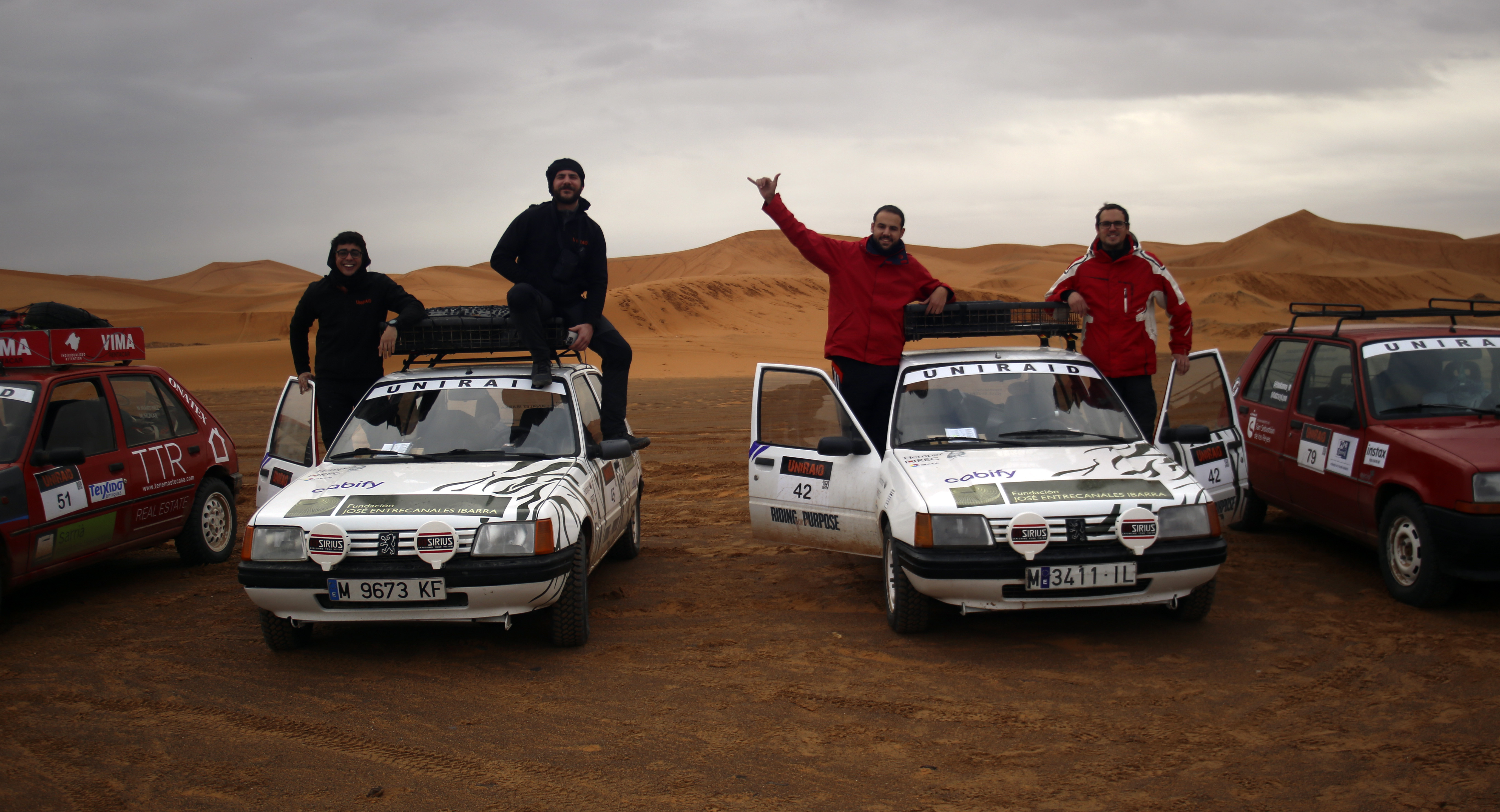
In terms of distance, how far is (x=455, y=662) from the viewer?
211 inches

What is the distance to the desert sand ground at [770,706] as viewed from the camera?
12.4 ft

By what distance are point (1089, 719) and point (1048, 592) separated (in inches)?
29.8

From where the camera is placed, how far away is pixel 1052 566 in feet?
16.3

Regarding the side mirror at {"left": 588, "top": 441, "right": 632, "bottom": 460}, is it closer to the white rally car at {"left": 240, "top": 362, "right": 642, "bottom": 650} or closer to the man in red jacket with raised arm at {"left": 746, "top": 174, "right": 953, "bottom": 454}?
the white rally car at {"left": 240, "top": 362, "right": 642, "bottom": 650}

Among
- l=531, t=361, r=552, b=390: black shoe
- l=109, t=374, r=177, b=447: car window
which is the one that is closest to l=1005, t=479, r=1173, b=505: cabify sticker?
l=531, t=361, r=552, b=390: black shoe

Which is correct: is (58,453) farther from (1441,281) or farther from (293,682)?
(1441,281)

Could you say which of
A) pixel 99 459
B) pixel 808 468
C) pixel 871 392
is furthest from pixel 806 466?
pixel 99 459

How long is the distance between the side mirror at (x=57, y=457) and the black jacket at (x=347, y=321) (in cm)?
143

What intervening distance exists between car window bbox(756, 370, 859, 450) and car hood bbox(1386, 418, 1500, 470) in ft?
11.1

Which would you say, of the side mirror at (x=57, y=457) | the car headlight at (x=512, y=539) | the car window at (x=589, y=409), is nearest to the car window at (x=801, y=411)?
the car window at (x=589, y=409)

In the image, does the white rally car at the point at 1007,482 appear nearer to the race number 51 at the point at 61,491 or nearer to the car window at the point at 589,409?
the car window at the point at 589,409

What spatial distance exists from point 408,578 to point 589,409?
2243mm

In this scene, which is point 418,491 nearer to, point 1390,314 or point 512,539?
point 512,539

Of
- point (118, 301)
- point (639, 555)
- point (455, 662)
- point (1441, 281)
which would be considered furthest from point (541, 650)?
point (118, 301)
